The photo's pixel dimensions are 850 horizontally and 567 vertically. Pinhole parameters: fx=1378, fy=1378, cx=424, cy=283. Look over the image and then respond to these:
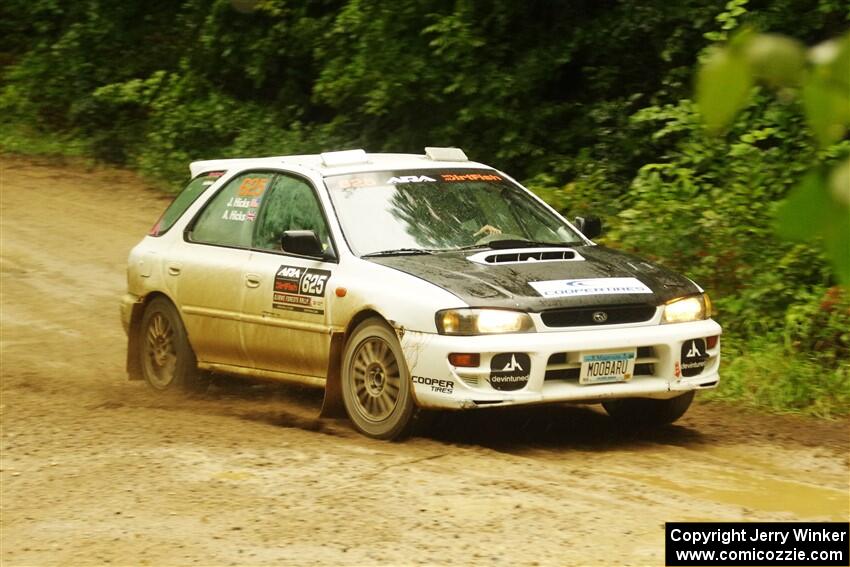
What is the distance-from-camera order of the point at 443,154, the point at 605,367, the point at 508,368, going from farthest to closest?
the point at 443,154 < the point at 605,367 < the point at 508,368

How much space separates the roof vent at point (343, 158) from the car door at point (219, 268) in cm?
43

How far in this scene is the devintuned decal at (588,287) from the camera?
23.0ft

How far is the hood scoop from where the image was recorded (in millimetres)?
7465

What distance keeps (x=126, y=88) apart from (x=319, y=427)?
13.2 m

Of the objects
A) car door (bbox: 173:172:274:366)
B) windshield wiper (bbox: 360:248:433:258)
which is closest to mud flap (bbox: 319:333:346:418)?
windshield wiper (bbox: 360:248:433:258)

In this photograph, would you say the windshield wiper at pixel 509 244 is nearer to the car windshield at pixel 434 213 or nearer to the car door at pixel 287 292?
the car windshield at pixel 434 213

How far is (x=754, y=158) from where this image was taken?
1135cm

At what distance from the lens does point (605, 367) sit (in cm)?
692

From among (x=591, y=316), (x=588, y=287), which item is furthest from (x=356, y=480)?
(x=588, y=287)

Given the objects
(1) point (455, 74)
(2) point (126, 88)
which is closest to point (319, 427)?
(1) point (455, 74)

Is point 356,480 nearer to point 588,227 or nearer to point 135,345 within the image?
point 588,227

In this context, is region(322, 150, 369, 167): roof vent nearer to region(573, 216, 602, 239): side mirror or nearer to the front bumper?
region(573, 216, 602, 239): side mirror

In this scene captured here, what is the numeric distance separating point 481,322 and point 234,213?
8.09 feet

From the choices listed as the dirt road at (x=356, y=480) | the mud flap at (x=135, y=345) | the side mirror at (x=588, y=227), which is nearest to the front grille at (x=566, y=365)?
the dirt road at (x=356, y=480)
